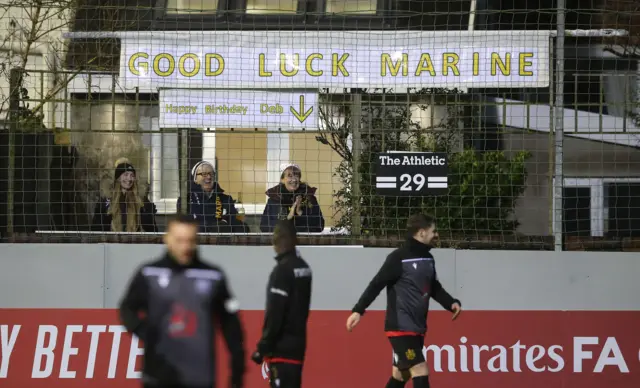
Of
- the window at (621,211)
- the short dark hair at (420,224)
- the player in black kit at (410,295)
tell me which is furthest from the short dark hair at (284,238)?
the window at (621,211)

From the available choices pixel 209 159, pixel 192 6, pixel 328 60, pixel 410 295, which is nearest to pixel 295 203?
pixel 209 159

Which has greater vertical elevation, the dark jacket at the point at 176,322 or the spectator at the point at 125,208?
the spectator at the point at 125,208

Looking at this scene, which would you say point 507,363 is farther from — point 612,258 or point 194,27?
point 194,27

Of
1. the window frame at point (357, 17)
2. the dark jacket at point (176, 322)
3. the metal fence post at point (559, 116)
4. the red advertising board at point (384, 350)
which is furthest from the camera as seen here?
the window frame at point (357, 17)

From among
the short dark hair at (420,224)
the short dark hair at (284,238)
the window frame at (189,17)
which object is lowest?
the short dark hair at (284,238)

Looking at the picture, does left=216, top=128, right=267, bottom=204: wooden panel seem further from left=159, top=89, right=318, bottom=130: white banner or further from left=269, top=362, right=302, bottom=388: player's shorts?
left=269, top=362, right=302, bottom=388: player's shorts

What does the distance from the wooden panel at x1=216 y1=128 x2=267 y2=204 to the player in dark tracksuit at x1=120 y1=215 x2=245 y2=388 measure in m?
3.96

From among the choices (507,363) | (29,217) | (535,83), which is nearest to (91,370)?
(29,217)

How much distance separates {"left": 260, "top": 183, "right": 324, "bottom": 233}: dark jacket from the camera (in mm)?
9484

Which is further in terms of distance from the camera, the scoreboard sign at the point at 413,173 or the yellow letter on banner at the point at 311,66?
the yellow letter on banner at the point at 311,66

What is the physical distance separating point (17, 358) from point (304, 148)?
317 cm

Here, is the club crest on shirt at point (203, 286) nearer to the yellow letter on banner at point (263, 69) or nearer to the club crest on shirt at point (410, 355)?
the club crest on shirt at point (410, 355)

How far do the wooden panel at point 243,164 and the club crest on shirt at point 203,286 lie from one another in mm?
4012

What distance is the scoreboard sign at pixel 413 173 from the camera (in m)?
9.38
